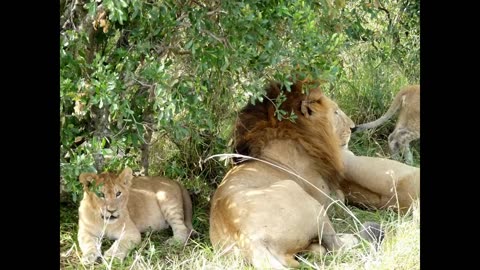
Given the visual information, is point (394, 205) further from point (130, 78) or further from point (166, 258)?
point (130, 78)

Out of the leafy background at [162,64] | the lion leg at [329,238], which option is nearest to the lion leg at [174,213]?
the leafy background at [162,64]

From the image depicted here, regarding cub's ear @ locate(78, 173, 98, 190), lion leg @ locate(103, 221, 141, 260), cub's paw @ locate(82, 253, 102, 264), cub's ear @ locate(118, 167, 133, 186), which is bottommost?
cub's paw @ locate(82, 253, 102, 264)

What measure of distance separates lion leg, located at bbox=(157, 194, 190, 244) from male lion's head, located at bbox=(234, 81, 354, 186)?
476mm

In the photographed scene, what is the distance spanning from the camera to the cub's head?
4.24 m

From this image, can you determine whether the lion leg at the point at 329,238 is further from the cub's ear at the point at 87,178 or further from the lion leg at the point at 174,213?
the cub's ear at the point at 87,178

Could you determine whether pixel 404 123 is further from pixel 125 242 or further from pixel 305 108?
pixel 125 242

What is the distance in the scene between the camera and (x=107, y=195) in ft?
14.1

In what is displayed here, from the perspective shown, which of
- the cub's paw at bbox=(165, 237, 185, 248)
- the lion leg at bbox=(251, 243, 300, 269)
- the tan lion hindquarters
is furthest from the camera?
the tan lion hindquarters

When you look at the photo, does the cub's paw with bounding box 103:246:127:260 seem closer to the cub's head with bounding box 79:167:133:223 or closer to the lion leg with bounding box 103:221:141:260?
the lion leg with bounding box 103:221:141:260

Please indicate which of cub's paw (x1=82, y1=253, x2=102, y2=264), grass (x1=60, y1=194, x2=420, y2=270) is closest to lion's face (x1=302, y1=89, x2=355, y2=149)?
grass (x1=60, y1=194, x2=420, y2=270)

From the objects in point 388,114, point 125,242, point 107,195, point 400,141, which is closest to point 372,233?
point 125,242

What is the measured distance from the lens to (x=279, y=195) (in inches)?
167

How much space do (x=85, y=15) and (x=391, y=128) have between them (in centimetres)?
315

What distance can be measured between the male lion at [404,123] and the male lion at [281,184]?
1.08 m
